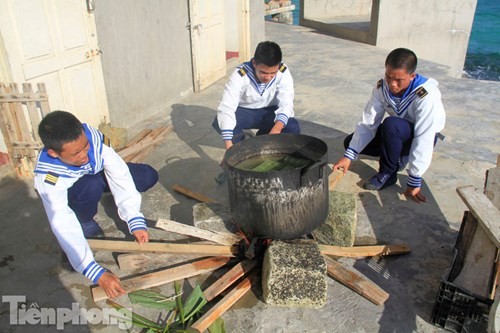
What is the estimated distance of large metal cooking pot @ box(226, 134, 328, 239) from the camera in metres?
2.74

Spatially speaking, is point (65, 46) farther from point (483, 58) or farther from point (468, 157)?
point (483, 58)

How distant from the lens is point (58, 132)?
2.51 m

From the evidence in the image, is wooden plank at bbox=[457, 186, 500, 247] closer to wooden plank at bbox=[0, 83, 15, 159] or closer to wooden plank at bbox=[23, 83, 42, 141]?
wooden plank at bbox=[23, 83, 42, 141]

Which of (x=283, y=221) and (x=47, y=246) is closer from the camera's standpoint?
(x=283, y=221)

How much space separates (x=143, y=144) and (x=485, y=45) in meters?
29.2

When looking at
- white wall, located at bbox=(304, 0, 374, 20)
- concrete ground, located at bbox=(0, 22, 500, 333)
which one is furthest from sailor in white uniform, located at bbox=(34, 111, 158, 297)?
white wall, located at bbox=(304, 0, 374, 20)

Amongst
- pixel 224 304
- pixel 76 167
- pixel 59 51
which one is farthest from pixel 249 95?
pixel 224 304

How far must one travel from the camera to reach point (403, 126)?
391cm

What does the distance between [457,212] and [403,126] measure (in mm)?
930

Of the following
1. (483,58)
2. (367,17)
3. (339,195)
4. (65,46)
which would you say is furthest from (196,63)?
(483,58)

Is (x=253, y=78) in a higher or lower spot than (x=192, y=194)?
higher

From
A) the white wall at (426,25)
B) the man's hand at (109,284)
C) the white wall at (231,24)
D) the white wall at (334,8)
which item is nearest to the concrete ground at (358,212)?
the man's hand at (109,284)

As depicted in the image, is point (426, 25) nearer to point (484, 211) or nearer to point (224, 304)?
point (484, 211)

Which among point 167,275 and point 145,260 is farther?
point 145,260
